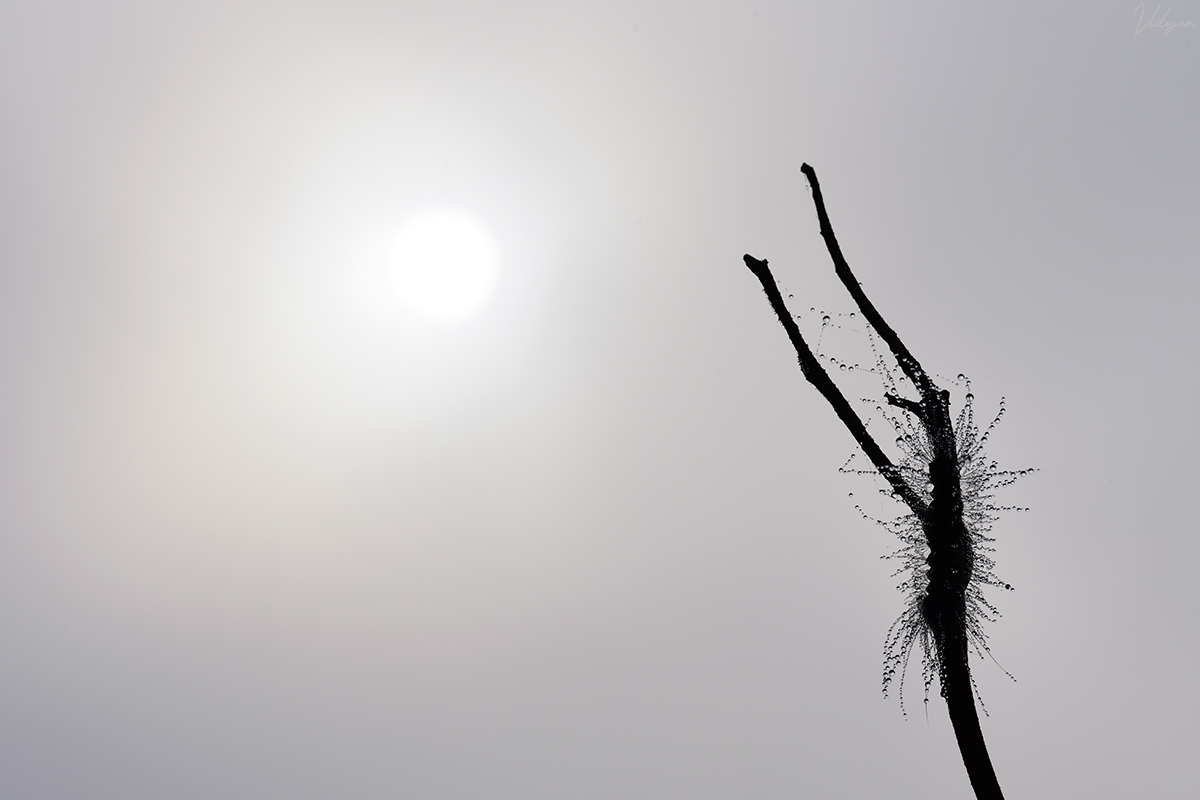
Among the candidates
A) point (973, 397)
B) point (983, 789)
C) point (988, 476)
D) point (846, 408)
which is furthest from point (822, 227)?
point (983, 789)

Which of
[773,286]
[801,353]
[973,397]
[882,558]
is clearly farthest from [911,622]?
[773,286]

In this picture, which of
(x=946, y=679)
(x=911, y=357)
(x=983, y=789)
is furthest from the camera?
(x=911, y=357)

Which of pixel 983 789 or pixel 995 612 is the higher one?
pixel 995 612

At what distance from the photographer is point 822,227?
4.96 m

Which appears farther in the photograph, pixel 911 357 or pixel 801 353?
pixel 911 357

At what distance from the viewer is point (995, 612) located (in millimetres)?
5426

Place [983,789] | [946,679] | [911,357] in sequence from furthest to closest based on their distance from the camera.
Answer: [911,357] → [946,679] → [983,789]

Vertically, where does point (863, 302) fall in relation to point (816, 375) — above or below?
above

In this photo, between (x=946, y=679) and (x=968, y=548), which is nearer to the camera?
(x=946, y=679)

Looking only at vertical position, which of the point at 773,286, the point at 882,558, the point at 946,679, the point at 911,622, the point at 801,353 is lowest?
the point at 946,679

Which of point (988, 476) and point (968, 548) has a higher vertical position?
point (988, 476)

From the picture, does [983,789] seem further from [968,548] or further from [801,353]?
[801,353]

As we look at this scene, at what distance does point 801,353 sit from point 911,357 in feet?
3.00

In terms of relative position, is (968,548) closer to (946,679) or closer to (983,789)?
(946,679)
